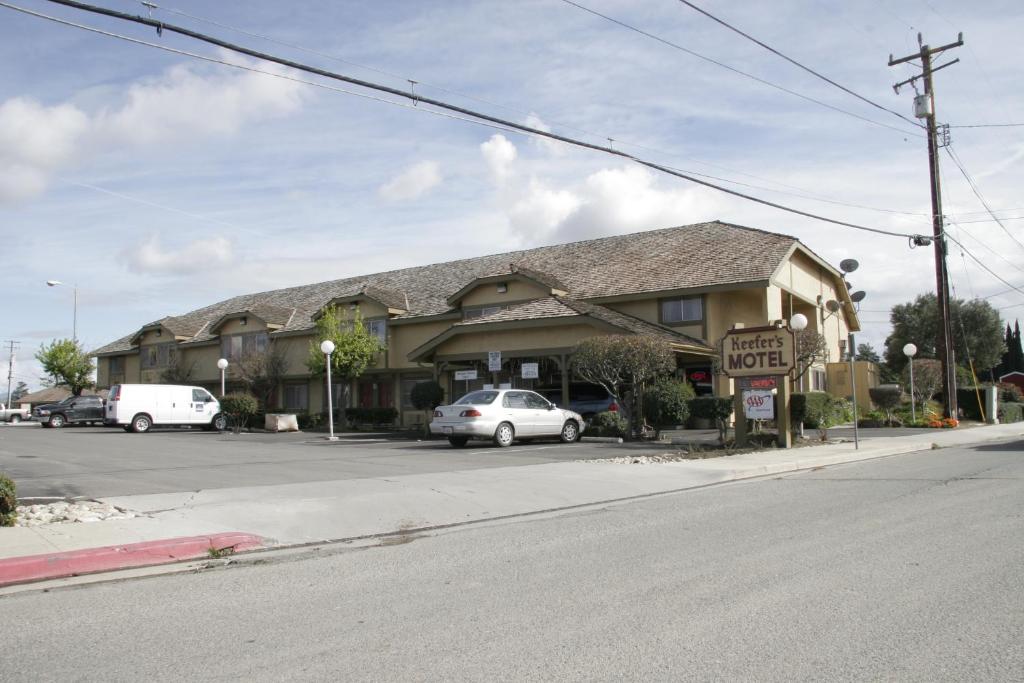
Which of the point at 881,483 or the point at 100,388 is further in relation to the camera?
the point at 100,388

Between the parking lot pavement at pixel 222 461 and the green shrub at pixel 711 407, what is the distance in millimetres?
4907

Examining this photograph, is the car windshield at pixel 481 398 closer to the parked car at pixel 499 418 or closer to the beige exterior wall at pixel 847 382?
the parked car at pixel 499 418

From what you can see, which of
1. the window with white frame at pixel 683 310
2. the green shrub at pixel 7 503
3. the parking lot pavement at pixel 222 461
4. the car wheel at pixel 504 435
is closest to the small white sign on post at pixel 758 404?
the parking lot pavement at pixel 222 461

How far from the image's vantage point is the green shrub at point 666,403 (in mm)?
23734

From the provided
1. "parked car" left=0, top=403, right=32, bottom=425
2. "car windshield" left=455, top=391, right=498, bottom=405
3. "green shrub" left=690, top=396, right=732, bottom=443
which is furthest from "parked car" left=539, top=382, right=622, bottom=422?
"parked car" left=0, top=403, right=32, bottom=425

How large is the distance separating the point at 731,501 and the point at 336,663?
7.49 metres

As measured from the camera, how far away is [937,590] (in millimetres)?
6023

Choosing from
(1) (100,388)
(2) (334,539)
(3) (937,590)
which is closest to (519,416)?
(2) (334,539)

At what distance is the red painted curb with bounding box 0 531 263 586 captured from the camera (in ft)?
23.1

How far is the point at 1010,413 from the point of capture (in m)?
34.5

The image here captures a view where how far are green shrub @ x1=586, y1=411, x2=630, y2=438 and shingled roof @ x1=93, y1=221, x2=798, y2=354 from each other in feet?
19.5

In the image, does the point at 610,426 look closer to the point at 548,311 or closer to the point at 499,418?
the point at 499,418

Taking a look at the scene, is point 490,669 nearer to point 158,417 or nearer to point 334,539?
point 334,539

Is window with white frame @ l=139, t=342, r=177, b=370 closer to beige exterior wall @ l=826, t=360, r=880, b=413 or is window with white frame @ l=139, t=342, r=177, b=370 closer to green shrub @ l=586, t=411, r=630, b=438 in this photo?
green shrub @ l=586, t=411, r=630, b=438
